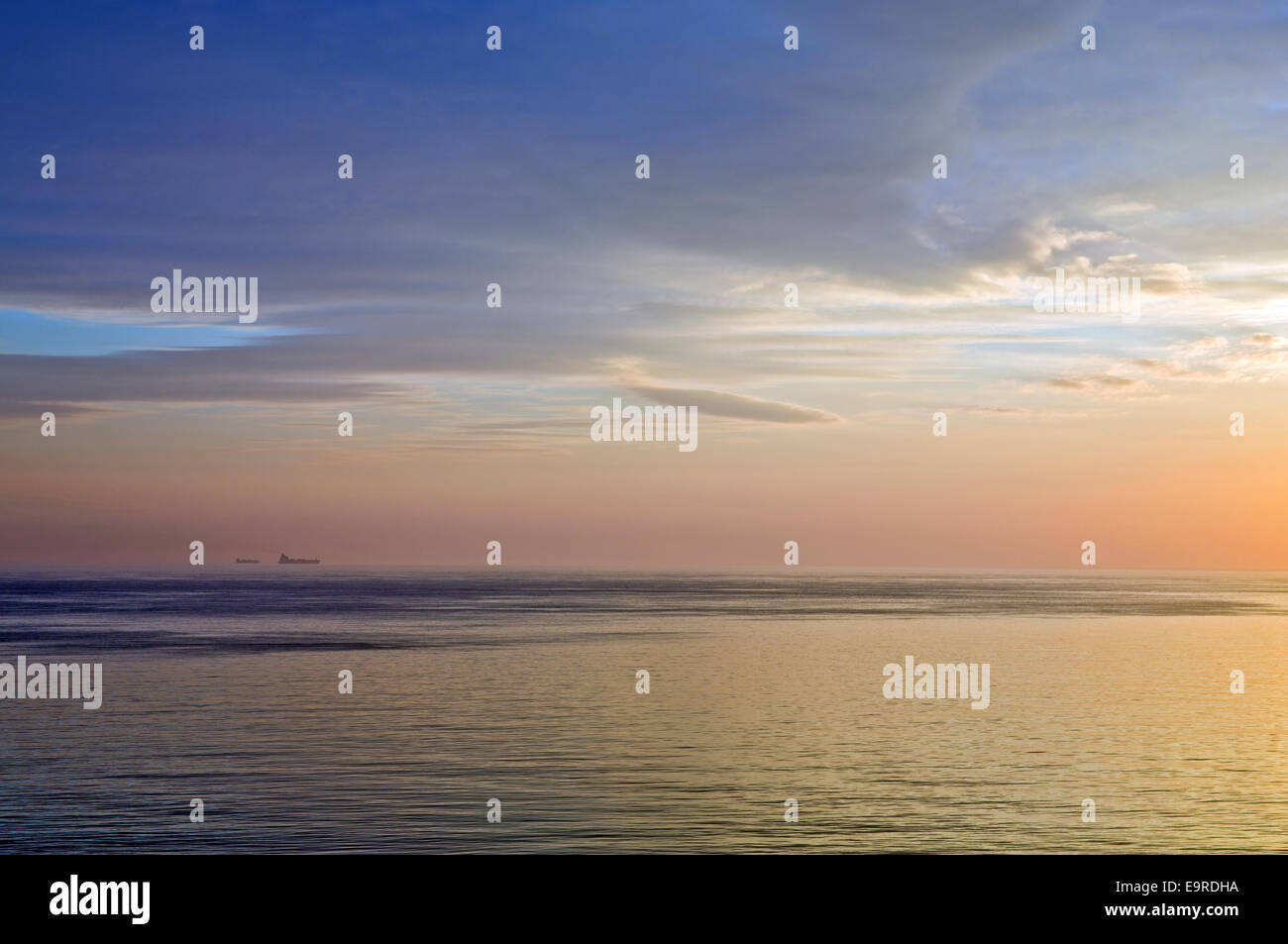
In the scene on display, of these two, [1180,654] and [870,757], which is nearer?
[870,757]

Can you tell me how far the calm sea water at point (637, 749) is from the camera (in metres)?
27.2

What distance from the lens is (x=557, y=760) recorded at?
36000 millimetres

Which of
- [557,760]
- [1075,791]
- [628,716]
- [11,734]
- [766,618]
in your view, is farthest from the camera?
[766,618]

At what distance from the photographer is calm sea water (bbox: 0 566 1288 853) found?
89.1 feet

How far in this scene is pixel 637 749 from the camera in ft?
126
